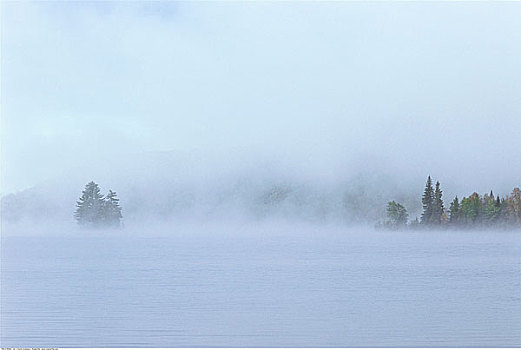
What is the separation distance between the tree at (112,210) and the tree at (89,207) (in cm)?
7

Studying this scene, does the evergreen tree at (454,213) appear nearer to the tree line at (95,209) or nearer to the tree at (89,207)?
the tree line at (95,209)

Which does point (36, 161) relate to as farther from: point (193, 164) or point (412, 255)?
point (412, 255)

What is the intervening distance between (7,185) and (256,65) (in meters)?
2.52

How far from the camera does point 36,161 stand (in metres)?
6.75

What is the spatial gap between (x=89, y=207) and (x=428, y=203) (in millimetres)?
3079

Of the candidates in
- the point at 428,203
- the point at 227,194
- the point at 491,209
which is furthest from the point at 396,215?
the point at 227,194

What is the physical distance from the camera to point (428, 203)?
20.7 feet

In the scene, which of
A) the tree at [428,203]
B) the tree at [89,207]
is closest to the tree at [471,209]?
the tree at [428,203]

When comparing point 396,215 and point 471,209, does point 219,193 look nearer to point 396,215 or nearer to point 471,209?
point 396,215

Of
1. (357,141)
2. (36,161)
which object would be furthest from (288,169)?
(36,161)

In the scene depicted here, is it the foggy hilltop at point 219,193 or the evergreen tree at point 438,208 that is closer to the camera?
the evergreen tree at point 438,208

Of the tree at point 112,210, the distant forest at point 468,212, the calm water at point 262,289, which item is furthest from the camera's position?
the tree at point 112,210

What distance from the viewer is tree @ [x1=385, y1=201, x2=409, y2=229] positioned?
632 cm

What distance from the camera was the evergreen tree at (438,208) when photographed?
6.24 m
